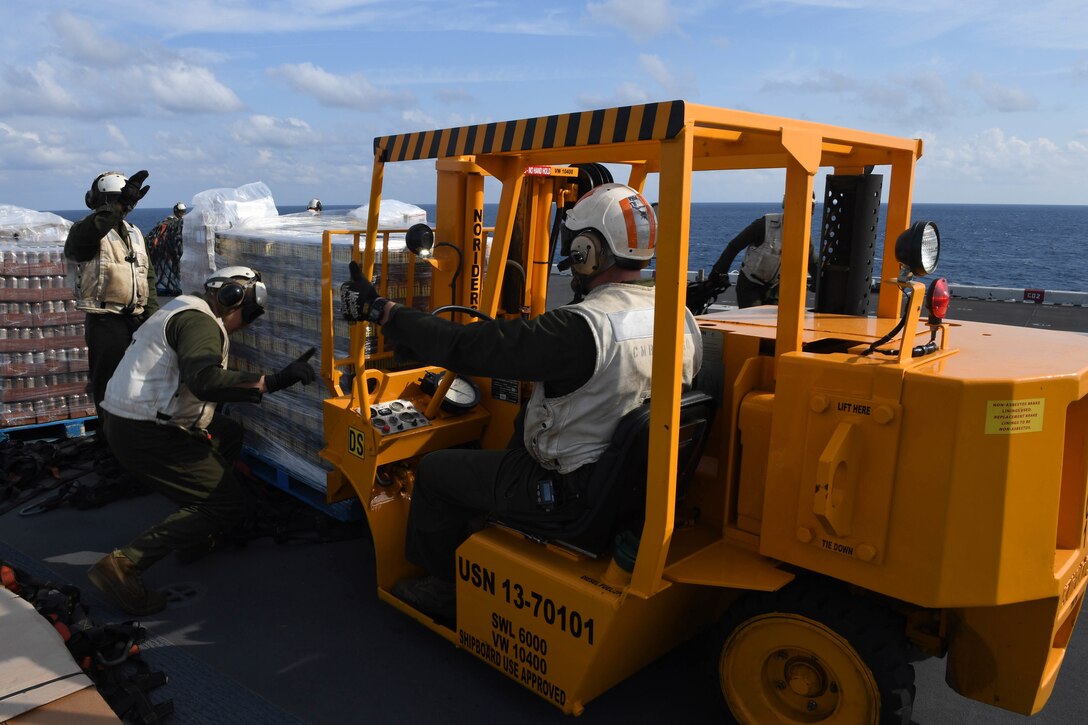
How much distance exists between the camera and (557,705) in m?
3.28

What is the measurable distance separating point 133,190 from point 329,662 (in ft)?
13.1

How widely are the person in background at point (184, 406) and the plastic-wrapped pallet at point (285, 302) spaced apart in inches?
19.1

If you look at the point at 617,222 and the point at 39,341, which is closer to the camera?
the point at 617,222

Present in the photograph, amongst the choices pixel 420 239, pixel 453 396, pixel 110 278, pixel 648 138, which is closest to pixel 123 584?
pixel 453 396

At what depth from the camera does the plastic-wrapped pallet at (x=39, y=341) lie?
6.62 meters

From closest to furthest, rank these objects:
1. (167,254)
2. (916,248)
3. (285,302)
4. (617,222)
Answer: (916,248)
(617,222)
(285,302)
(167,254)

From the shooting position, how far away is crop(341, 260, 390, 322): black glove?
10.9 ft

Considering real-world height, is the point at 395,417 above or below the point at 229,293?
below

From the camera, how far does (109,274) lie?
20.2 ft

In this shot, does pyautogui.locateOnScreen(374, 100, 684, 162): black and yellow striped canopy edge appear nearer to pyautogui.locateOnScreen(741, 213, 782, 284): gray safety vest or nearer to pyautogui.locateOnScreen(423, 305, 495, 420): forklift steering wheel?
pyautogui.locateOnScreen(423, 305, 495, 420): forklift steering wheel

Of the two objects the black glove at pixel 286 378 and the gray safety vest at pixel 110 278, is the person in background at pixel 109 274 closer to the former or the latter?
the gray safety vest at pixel 110 278

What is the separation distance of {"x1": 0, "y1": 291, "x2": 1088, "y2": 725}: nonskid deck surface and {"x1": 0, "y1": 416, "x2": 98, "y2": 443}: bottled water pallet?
2104 millimetres

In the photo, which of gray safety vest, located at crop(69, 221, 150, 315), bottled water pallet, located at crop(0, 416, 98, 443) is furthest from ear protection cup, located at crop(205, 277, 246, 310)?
bottled water pallet, located at crop(0, 416, 98, 443)

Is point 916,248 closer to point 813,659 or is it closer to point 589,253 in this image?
point 589,253
